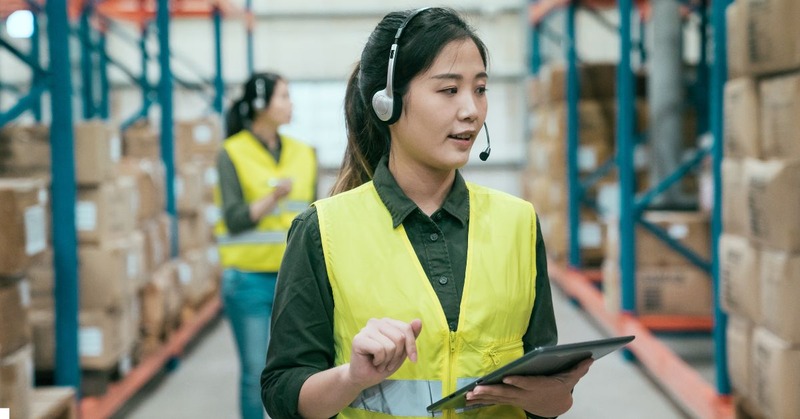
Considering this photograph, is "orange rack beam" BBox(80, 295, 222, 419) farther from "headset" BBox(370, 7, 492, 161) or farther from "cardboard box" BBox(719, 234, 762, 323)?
"headset" BBox(370, 7, 492, 161)

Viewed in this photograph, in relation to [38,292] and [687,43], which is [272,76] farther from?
[687,43]

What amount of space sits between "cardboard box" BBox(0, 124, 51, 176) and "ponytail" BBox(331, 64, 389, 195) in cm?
317

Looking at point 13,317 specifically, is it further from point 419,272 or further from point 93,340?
point 419,272

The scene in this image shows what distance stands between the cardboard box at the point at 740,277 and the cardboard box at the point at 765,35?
0.76 meters

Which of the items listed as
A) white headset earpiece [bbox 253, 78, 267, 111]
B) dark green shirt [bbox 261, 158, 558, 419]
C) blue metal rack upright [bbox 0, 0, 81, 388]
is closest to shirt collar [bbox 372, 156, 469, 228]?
dark green shirt [bbox 261, 158, 558, 419]

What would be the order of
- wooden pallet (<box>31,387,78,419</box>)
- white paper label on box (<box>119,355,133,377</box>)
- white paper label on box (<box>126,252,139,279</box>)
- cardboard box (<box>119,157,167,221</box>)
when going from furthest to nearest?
cardboard box (<box>119,157,167,221</box>) → white paper label on box (<box>119,355,133,377</box>) → white paper label on box (<box>126,252,139,279</box>) → wooden pallet (<box>31,387,78,419</box>)

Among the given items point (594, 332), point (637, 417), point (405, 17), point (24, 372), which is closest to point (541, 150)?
point (594, 332)

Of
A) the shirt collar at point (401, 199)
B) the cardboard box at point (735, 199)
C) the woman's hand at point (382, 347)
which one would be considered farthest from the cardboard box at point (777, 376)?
the woman's hand at point (382, 347)

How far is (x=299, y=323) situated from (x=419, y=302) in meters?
0.22

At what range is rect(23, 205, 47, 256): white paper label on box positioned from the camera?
368 cm

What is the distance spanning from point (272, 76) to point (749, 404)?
8.58ft

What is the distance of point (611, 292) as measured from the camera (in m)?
7.17

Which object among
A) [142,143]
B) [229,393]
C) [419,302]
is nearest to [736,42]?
[419,302]

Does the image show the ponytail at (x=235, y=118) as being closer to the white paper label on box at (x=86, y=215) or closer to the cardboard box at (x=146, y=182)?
the white paper label on box at (x=86, y=215)
